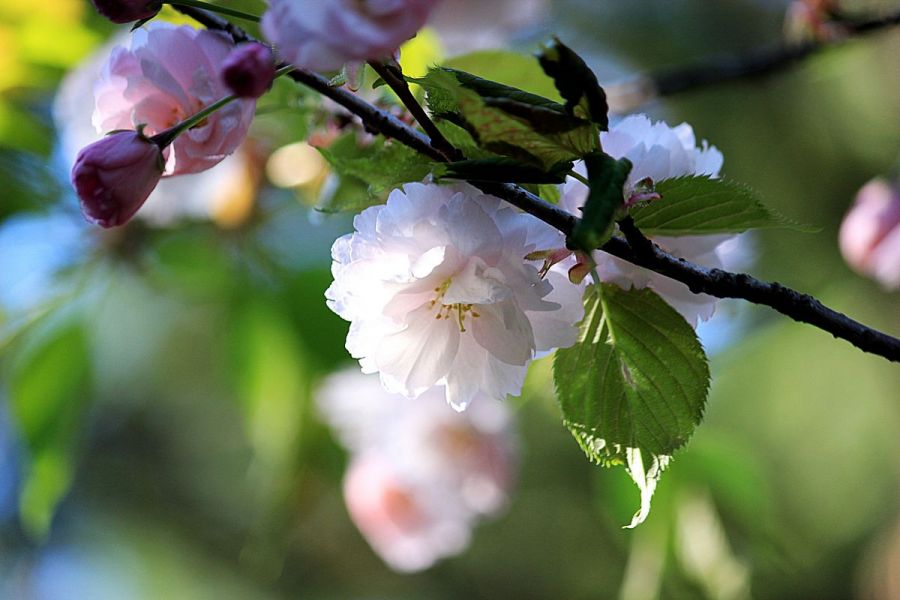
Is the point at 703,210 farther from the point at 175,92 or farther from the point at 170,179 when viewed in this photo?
the point at 170,179

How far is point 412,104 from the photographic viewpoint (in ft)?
0.85

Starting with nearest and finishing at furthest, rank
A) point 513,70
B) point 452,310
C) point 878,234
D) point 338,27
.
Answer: point 338,27
point 452,310
point 513,70
point 878,234

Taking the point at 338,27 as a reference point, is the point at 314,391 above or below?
below

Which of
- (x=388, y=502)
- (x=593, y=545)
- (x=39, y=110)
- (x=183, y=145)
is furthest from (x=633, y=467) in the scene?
(x=593, y=545)

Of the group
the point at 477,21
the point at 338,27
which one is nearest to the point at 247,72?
the point at 338,27

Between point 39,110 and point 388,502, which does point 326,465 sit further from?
point 39,110

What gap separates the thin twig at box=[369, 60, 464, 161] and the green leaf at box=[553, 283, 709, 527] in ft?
0.23

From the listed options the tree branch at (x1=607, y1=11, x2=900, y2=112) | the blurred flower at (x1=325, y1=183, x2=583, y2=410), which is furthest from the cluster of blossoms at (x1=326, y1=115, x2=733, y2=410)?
the tree branch at (x1=607, y1=11, x2=900, y2=112)

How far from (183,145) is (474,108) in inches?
4.2

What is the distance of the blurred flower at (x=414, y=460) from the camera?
852mm

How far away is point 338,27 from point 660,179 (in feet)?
0.44

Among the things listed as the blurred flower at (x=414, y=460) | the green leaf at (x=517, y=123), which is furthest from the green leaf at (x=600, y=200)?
the blurred flower at (x=414, y=460)

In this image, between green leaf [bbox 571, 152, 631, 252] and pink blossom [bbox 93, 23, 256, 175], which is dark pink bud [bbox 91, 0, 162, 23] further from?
green leaf [bbox 571, 152, 631, 252]

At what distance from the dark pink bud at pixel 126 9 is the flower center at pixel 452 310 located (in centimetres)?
12
